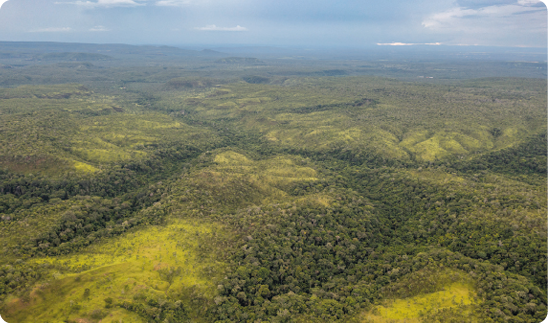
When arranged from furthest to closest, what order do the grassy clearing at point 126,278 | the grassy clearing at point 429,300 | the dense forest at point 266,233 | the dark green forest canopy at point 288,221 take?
the dark green forest canopy at point 288,221
the dense forest at point 266,233
the grassy clearing at point 429,300
the grassy clearing at point 126,278

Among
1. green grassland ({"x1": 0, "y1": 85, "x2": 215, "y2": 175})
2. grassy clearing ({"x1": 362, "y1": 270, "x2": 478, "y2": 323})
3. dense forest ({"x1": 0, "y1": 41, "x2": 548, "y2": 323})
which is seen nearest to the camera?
grassy clearing ({"x1": 362, "y1": 270, "x2": 478, "y2": 323})

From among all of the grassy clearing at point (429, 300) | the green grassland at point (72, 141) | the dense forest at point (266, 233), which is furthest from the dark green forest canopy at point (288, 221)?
the green grassland at point (72, 141)

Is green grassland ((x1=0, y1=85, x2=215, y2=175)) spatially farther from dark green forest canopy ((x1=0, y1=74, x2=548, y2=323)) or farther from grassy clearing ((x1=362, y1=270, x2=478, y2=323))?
grassy clearing ((x1=362, y1=270, x2=478, y2=323))

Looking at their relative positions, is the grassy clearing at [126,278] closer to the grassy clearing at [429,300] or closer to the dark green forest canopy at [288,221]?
the dark green forest canopy at [288,221]

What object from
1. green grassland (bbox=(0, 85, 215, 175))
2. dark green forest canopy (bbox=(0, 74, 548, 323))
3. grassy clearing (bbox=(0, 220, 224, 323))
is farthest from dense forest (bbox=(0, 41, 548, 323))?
green grassland (bbox=(0, 85, 215, 175))

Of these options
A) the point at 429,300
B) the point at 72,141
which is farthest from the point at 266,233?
the point at 72,141

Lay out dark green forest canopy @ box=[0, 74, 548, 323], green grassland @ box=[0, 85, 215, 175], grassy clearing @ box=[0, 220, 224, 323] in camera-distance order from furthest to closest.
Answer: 1. green grassland @ box=[0, 85, 215, 175]
2. dark green forest canopy @ box=[0, 74, 548, 323]
3. grassy clearing @ box=[0, 220, 224, 323]

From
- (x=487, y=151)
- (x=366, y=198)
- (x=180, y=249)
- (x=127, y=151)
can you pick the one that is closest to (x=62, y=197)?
(x=127, y=151)
